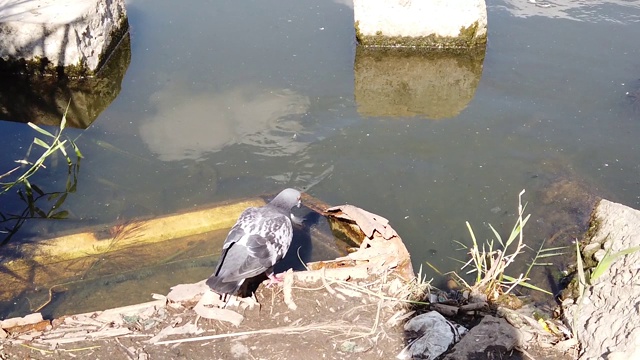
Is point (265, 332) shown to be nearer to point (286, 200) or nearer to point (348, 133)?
point (286, 200)

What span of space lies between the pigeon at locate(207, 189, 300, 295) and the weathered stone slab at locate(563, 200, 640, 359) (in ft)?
6.36

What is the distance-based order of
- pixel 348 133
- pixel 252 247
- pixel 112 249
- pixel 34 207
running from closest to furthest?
pixel 252 247, pixel 112 249, pixel 34 207, pixel 348 133

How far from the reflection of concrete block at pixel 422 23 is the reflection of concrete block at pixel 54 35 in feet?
9.35

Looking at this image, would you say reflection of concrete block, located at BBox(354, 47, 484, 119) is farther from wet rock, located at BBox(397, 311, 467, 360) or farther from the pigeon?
wet rock, located at BBox(397, 311, 467, 360)

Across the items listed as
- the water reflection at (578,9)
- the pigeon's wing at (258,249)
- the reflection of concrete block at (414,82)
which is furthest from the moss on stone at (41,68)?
the water reflection at (578,9)

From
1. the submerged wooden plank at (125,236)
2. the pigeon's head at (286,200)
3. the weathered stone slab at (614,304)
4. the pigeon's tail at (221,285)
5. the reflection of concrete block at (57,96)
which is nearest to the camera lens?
the weathered stone slab at (614,304)

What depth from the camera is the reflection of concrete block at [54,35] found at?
6363 mm

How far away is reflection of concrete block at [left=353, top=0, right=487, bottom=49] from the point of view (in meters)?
6.73

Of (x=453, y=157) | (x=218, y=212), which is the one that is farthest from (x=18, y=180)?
(x=453, y=157)

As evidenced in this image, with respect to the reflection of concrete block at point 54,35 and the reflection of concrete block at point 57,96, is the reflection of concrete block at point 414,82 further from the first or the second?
the reflection of concrete block at point 54,35

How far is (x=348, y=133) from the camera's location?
575 cm

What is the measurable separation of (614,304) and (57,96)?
5.51m

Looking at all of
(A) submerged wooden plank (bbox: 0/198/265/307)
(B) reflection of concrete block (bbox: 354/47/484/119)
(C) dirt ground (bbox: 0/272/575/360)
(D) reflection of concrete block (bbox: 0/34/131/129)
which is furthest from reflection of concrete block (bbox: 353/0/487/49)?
(C) dirt ground (bbox: 0/272/575/360)

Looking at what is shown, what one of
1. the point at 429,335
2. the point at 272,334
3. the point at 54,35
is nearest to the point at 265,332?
the point at 272,334
